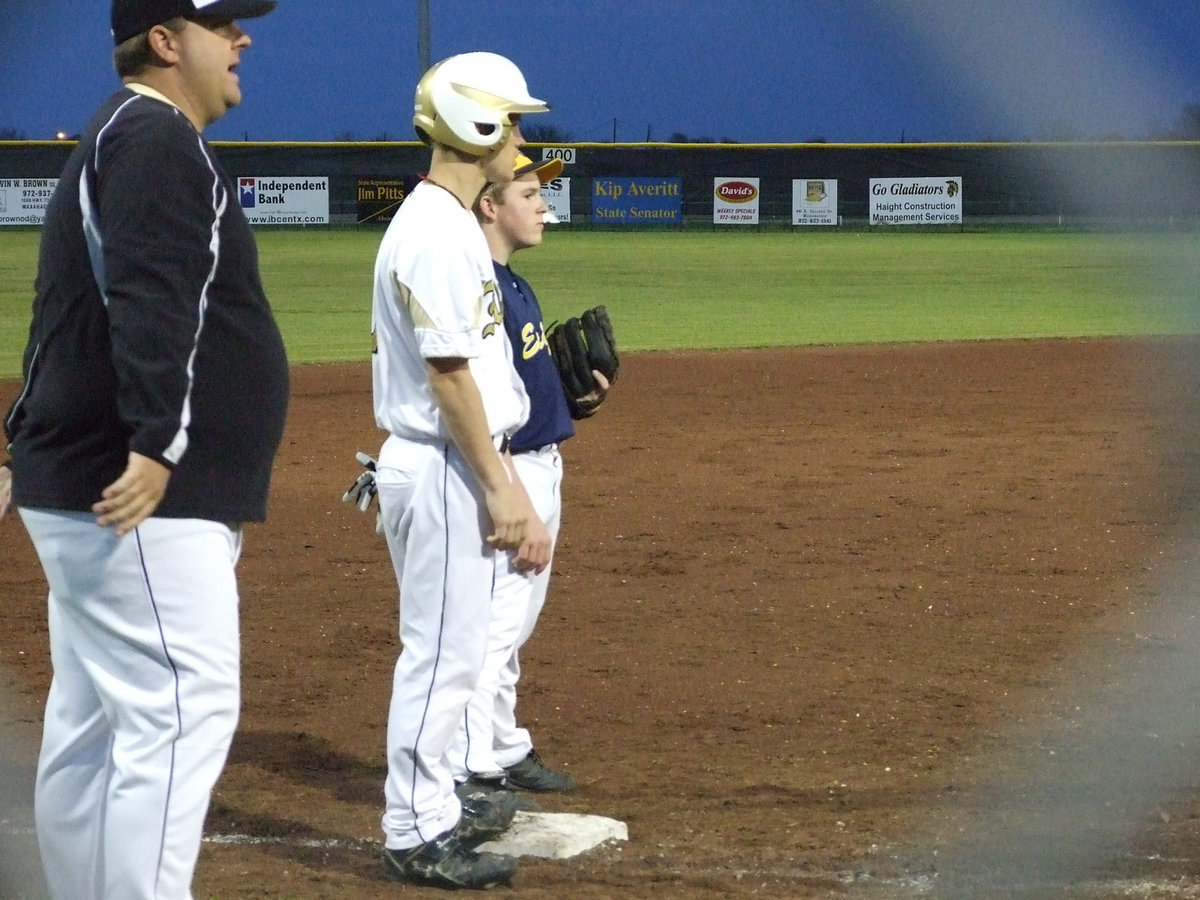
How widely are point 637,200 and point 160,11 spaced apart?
97.5ft

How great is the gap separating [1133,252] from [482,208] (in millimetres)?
1696

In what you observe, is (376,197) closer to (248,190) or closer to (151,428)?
(248,190)

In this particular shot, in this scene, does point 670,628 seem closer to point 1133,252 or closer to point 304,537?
point 304,537

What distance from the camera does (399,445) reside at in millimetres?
2957

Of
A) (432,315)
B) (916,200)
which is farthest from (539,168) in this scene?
(916,200)

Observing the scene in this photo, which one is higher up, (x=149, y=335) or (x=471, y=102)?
(x=471, y=102)

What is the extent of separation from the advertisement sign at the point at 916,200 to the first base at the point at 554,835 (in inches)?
1113

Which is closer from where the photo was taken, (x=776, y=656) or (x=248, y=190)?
(x=776, y=656)

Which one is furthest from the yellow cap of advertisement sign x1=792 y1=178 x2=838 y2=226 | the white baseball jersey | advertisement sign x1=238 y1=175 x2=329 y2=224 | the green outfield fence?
advertisement sign x1=792 y1=178 x2=838 y2=226

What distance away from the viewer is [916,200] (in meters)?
30.7

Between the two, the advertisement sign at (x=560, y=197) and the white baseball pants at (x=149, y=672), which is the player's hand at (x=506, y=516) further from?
the advertisement sign at (x=560, y=197)

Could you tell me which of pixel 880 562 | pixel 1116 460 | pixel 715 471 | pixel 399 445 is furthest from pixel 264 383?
pixel 1116 460

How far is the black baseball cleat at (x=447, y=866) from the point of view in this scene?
9.73ft

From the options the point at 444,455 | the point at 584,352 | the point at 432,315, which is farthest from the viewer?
the point at 584,352
